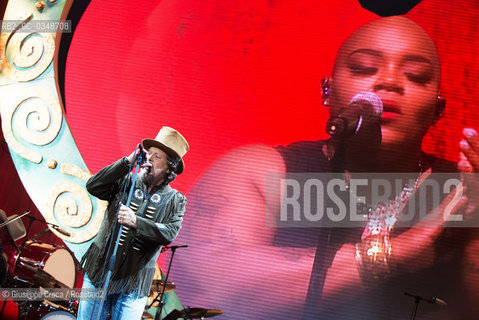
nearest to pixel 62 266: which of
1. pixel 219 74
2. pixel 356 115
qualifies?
pixel 219 74

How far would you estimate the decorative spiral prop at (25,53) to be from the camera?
464cm

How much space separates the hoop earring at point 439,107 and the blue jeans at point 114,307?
10.8ft

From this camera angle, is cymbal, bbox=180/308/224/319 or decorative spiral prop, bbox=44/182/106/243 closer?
cymbal, bbox=180/308/224/319

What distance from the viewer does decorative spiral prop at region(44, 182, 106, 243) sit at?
4.44 metres

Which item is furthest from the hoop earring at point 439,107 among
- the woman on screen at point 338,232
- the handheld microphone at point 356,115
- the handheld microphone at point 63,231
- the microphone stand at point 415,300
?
the handheld microphone at point 63,231

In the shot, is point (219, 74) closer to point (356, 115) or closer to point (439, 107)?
point (356, 115)

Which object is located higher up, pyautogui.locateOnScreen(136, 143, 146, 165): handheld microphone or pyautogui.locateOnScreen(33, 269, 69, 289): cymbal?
pyautogui.locateOnScreen(136, 143, 146, 165): handheld microphone

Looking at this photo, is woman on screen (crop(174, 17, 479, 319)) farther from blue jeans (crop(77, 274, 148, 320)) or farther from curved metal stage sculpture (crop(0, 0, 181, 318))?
blue jeans (crop(77, 274, 148, 320))

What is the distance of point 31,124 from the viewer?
4598 mm

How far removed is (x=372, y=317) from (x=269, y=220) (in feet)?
3.91

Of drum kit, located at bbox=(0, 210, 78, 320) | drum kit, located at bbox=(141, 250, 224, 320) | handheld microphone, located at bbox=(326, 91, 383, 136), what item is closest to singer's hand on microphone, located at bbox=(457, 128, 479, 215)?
handheld microphone, located at bbox=(326, 91, 383, 136)

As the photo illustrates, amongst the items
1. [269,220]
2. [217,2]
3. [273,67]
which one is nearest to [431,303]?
[269,220]

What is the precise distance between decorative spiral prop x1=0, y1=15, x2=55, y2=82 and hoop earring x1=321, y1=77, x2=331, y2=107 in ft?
8.27

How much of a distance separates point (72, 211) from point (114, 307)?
7.74 ft
